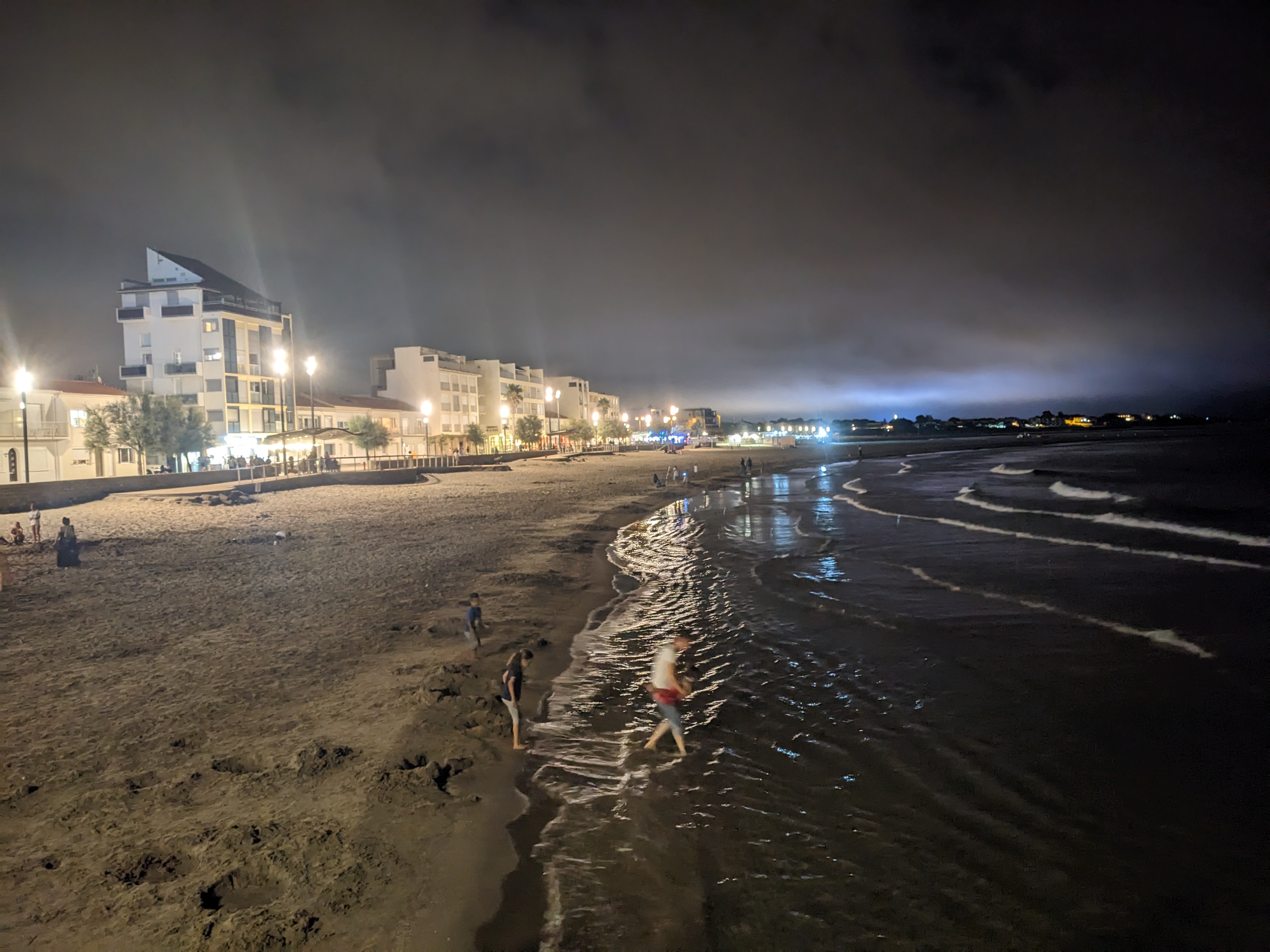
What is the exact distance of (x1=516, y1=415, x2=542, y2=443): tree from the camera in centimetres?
9750

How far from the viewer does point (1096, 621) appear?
13242 mm

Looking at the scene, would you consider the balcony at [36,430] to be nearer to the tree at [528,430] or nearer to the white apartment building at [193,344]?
the white apartment building at [193,344]

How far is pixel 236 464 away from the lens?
47406mm

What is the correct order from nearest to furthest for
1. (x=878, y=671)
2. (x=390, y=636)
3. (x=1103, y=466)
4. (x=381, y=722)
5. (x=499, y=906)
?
(x=499, y=906), (x=381, y=722), (x=878, y=671), (x=390, y=636), (x=1103, y=466)

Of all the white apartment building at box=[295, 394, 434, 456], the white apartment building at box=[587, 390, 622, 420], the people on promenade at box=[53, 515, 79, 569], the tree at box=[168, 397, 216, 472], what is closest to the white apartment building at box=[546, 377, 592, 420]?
the white apartment building at box=[587, 390, 622, 420]

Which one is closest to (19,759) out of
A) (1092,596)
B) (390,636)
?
(390,636)

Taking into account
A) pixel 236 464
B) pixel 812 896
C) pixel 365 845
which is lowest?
pixel 812 896

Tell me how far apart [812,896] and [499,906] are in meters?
2.59

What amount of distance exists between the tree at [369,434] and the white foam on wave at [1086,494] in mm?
55725

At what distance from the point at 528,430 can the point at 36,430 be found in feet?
195

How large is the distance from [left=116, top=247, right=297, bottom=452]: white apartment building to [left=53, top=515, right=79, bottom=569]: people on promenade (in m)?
41.9

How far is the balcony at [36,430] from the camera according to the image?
40594mm

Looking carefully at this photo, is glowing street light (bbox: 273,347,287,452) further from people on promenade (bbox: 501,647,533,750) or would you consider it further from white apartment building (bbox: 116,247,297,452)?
people on promenade (bbox: 501,647,533,750)

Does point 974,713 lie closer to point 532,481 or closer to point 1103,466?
point 532,481
